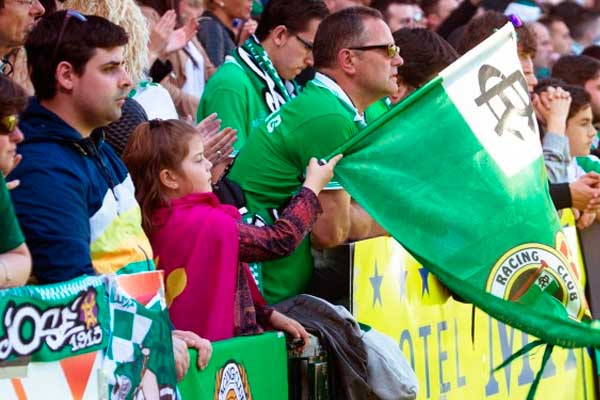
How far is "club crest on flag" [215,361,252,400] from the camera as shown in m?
5.76

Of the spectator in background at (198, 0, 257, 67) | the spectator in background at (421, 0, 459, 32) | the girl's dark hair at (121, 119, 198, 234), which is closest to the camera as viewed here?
the girl's dark hair at (121, 119, 198, 234)

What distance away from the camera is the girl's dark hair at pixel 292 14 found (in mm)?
8555

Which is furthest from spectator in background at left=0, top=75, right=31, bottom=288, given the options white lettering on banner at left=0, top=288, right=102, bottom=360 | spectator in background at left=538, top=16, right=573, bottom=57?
spectator in background at left=538, top=16, right=573, bottom=57

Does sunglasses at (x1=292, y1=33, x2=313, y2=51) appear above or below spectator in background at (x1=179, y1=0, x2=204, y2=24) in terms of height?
below

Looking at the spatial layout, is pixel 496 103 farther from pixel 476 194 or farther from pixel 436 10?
pixel 436 10

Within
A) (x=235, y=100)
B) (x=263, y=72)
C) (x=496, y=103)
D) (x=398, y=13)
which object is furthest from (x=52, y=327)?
(x=398, y=13)

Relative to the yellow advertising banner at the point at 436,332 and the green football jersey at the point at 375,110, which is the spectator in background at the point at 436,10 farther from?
the yellow advertising banner at the point at 436,332

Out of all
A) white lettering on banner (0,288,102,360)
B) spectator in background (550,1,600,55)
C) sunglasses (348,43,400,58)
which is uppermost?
spectator in background (550,1,600,55)

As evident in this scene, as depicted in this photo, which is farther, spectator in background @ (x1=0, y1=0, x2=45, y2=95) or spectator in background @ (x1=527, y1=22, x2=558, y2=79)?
spectator in background @ (x1=527, y1=22, x2=558, y2=79)

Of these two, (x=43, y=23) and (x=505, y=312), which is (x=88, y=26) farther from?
(x=505, y=312)

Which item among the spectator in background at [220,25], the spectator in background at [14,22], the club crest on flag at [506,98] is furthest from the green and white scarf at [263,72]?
the spectator in background at [14,22]

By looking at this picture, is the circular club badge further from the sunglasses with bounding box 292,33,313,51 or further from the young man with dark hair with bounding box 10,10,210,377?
the sunglasses with bounding box 292,33,313,51

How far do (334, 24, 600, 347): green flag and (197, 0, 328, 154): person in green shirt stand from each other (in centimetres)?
169

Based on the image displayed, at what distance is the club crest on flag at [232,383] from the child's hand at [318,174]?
907 mm
